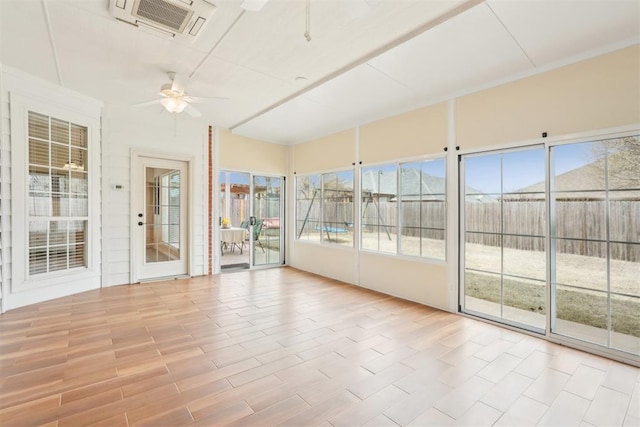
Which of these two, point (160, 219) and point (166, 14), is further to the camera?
point (160, 219)

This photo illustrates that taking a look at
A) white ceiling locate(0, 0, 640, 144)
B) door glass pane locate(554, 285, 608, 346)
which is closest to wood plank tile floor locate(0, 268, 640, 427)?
door glass pane locate(554, 285, 608, 346)

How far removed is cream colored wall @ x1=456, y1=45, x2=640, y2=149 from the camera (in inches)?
106

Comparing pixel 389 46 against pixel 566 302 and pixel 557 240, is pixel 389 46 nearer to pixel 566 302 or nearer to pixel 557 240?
pixel 557 240

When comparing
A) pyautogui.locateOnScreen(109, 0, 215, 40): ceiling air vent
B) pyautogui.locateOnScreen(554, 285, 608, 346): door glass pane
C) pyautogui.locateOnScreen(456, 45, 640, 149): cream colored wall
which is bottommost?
pyautogui.locateOnScreen(554, 285, 608, 346): door glass pane

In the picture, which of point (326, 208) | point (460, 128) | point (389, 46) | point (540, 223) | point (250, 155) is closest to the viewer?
point (389, 46)

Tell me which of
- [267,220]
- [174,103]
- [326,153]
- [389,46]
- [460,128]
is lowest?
[267,220]

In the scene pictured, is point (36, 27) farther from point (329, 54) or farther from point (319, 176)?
point (319, 176)

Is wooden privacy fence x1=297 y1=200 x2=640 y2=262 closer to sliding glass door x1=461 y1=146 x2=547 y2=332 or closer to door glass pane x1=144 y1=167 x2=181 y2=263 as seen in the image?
sliding glass door x1=461 y1=146 x2=547 y2=332

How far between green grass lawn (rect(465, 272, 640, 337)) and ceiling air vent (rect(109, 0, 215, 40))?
4.06m

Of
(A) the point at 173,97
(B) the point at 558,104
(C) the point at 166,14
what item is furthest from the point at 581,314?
(A) the point at 173,97

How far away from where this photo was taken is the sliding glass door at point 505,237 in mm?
3359

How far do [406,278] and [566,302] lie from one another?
6.13 feet

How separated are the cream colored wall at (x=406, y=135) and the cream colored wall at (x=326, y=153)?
323mm

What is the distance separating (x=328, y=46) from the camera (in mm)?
2973
